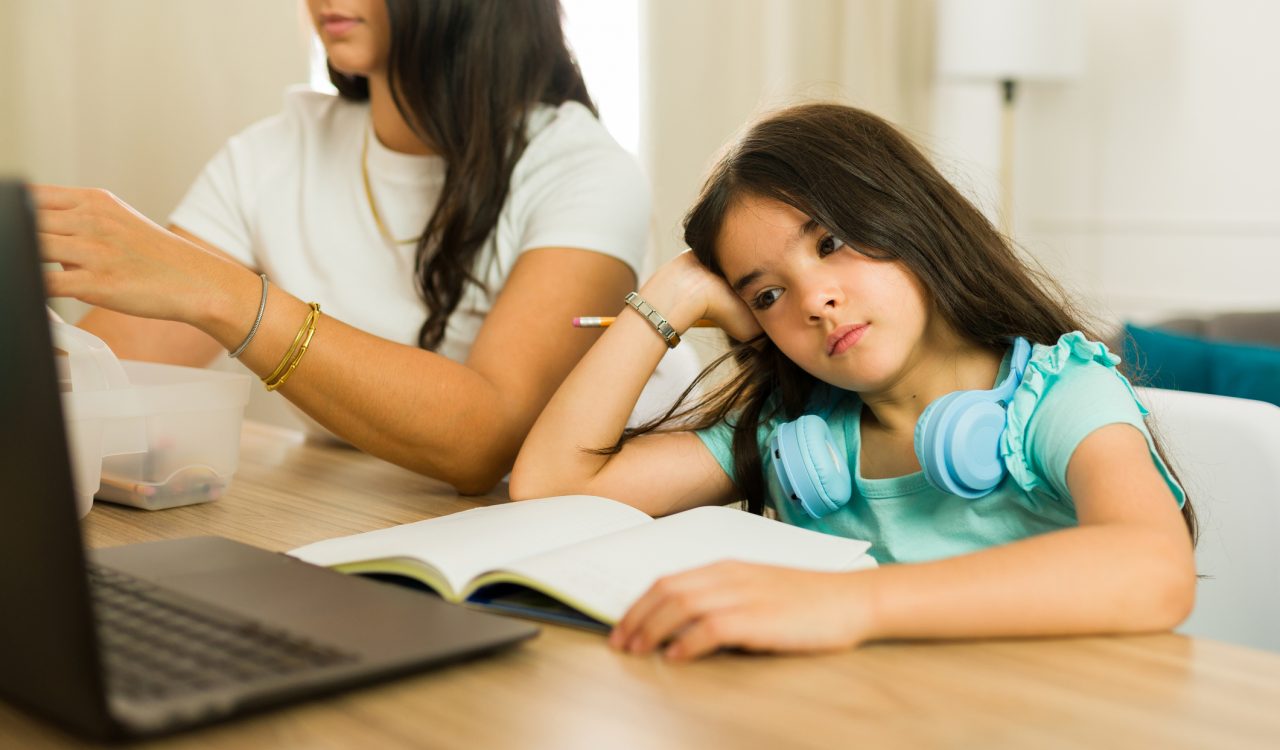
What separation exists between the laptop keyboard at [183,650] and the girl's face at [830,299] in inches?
23.9

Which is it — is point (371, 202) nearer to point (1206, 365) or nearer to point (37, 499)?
point (37, 499)

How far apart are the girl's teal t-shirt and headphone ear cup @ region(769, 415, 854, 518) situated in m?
0.06

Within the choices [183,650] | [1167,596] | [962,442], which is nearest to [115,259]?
[183,650]

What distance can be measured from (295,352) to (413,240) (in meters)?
0.44

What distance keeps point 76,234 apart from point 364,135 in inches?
27.0

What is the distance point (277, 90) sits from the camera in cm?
275

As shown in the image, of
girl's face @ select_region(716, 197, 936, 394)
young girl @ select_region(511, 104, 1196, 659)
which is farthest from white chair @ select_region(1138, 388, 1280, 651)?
girl's face @ select_region(716, 197, 936, 394)

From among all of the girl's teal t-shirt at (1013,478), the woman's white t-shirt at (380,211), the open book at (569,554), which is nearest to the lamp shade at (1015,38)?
the woman's white t-shirt at (380,211)

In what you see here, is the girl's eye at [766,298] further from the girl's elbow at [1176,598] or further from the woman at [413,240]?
the girl's elbow at [1176,598]

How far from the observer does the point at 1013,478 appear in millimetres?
1050

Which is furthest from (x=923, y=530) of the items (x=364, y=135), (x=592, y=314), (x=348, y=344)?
(x=364, y=135)

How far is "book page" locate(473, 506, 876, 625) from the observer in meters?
0.77

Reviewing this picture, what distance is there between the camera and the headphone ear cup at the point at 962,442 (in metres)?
0.99

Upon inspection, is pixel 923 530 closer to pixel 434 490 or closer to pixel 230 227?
pixel 434 490
